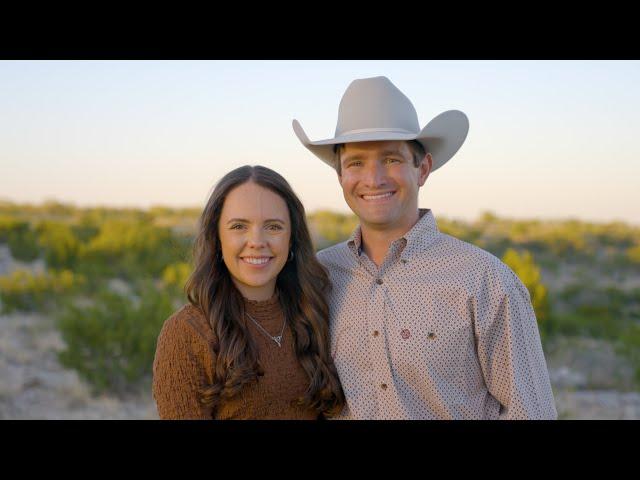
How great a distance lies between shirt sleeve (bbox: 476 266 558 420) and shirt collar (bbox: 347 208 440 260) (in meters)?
0.39

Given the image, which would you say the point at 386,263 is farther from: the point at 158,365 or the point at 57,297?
the point at 57,297

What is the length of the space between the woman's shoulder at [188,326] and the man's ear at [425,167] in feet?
4.35

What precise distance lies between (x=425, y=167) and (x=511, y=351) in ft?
3.50

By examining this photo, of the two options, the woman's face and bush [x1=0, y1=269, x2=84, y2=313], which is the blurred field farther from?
the woman's face

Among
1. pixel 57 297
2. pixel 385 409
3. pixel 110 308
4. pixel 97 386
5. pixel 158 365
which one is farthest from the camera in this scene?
pixel 57 297

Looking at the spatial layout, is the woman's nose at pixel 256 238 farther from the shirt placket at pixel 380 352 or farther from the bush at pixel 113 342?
the bush at pixel 113 342

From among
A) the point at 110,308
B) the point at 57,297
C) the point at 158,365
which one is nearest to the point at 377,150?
the point at 158,365

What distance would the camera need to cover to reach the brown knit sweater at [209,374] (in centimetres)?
303

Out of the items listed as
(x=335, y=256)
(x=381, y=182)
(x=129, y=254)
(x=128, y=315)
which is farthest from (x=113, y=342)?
(x=381, y=182)

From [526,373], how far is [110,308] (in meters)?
10.2

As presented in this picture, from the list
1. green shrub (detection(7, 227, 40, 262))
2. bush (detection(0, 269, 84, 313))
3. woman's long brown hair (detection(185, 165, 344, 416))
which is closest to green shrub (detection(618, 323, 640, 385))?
woman's long brown hair (detection(185, 165, 344, 416))

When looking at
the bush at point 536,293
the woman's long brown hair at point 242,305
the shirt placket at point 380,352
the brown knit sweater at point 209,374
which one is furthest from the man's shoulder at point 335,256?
the bush at point 536,293

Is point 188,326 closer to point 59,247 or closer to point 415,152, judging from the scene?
point 415,152

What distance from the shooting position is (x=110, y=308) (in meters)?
12.5
